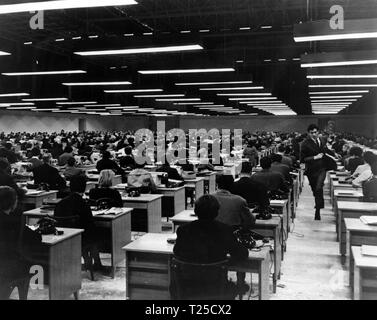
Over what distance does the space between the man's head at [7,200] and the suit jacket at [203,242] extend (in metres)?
1.50

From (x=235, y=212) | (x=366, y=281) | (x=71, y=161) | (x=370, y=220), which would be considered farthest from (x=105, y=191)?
(x=366, y=281)

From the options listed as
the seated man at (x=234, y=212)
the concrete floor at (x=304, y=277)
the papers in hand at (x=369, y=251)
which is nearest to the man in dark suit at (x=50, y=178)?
the concrete floor at (x=304, y=277)

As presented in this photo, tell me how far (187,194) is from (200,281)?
6558 millimetres

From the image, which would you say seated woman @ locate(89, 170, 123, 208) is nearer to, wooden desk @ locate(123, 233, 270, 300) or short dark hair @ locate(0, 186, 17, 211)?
wooden desk @ locate(123, 233, 270, 300)

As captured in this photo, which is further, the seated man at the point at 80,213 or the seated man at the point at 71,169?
the seated man at the point at 71,169

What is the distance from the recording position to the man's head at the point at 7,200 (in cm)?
368

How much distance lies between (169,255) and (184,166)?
666 centimetres

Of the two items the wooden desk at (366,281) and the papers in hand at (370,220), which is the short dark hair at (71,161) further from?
the wooden desk at (366,281)

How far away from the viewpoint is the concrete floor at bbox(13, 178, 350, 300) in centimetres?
467

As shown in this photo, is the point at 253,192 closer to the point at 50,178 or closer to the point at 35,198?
the point at 35,198

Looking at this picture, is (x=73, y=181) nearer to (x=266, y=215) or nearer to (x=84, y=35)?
(x=266, y=215)

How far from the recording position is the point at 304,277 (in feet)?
17.2
